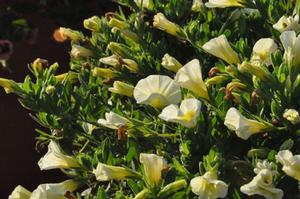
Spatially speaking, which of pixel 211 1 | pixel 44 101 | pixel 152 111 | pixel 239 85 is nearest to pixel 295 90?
pixel 239 85

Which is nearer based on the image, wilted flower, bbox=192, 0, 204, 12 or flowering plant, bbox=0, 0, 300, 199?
flowering plant, bbox=0, 0, 300, 199

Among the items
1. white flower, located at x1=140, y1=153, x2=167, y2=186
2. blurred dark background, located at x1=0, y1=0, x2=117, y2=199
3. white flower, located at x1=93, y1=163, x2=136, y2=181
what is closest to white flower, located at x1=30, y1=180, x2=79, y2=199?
white flower, located at x1=93, y1=163, x2=136, y2=181

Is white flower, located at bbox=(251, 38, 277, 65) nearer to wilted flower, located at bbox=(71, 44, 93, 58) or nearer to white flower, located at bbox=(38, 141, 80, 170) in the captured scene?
white flower, located at bbox=(38, 141, 80, 170)

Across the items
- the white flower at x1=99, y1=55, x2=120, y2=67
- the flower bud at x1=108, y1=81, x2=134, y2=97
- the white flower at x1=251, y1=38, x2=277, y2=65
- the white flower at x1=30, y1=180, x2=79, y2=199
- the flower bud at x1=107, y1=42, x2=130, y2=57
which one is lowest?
the white flower at x1=30, y1=180, x2=79, y2=199

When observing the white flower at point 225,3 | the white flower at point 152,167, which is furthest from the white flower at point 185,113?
the white flower at point 225,3

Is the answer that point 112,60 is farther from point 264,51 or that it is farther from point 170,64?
point 264,51
